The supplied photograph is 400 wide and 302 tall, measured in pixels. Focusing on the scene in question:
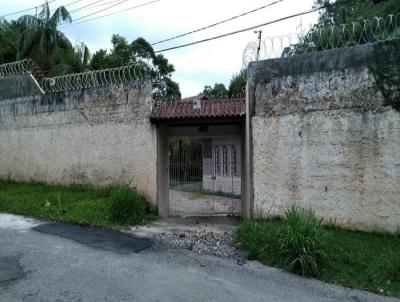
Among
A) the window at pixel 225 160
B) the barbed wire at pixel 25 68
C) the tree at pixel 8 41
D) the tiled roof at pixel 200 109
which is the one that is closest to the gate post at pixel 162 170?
the tiled roof at pixel 200 109

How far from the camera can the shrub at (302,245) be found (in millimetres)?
5219

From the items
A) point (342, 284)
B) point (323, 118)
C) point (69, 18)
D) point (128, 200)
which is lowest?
point (342, 284)

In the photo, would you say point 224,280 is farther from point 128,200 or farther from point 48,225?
point 48,225

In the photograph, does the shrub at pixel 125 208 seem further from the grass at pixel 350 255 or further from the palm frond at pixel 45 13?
the palm frond at pixel 45 13

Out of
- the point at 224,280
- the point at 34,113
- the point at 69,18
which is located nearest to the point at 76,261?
the point at 224,280

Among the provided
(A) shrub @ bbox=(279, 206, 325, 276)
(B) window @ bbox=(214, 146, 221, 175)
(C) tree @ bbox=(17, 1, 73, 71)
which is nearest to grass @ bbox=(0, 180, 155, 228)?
(A) shrub @ bbox=(279, 206, 325, 276)

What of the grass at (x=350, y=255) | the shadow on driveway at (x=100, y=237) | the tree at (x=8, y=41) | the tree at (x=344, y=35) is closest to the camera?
the grass at (x=350, y=255)

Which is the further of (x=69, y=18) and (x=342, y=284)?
(x=69, y=18)

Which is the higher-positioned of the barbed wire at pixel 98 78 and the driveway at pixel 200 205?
the barbed wire at pixel 98 78

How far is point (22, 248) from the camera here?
19.9ft

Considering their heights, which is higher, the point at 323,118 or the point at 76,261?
the point at 323,118

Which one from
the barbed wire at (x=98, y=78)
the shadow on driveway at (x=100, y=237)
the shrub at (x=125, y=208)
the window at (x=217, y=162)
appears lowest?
the shadow on driveway at (x=100, y=237)

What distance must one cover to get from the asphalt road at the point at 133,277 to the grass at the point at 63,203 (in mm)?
1445

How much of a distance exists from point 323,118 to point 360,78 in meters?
0.92
